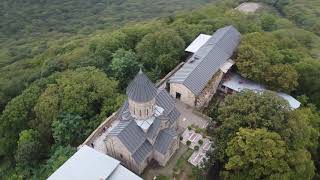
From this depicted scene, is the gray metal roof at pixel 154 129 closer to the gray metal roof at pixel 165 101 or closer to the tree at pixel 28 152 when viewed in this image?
the gray metal roof at pixel 165 101

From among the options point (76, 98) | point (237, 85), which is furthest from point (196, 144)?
point (76, 98)

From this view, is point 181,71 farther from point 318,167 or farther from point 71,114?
point 318,167

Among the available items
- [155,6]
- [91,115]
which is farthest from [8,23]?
[91,115]

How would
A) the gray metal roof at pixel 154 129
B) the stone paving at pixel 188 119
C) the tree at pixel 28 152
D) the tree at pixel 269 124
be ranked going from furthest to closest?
1. the tree at pixel 28 152
2. the stone paving at pixel 188 119
3. the gray metal roof at pixel 154 129
4. the tree at pixel 269 124

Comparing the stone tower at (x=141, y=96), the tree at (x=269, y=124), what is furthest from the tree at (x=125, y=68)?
the tree at (x=269, y=124)

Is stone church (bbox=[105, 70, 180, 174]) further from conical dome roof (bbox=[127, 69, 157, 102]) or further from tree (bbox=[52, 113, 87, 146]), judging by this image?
tree (bbox=[52, 113, 87, 146])

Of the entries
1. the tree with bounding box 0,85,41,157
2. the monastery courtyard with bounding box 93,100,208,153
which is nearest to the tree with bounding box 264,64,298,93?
the monastery courtyard with bounding box 93,100,208,153
